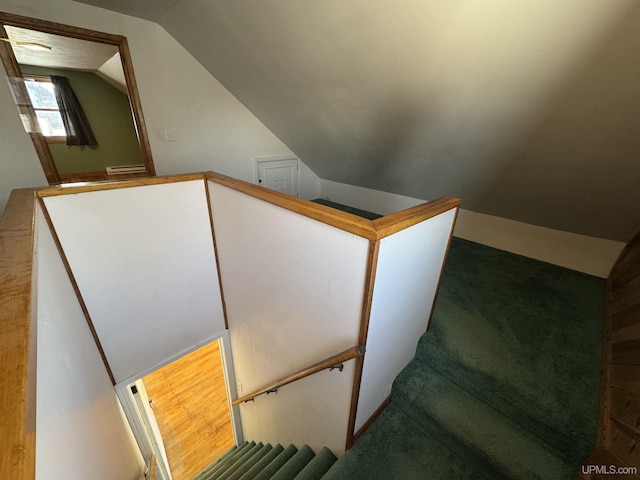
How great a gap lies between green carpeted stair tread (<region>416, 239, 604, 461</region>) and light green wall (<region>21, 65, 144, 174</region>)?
6167 mm

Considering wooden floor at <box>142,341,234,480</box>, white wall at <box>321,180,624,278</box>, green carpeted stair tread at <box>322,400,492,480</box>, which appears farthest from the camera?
wooden floor at <box>142,341,234,480</box>

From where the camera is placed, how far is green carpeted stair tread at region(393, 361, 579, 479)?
1228mm

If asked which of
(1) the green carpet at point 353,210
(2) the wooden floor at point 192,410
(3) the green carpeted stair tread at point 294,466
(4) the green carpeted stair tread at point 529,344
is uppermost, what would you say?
(1) the green carpet at point 353,210

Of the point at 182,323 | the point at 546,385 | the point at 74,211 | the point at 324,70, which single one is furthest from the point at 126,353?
the point at 546,385

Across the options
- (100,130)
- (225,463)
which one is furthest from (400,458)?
(100,130)

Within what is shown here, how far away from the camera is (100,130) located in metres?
4.77

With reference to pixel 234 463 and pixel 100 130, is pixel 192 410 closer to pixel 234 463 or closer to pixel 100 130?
pixel 234 463

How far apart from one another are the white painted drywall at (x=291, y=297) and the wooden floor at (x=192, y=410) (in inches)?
64.3

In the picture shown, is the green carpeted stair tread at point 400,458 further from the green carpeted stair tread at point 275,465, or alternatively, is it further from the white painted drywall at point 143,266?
the white painted drywall at point 143,266

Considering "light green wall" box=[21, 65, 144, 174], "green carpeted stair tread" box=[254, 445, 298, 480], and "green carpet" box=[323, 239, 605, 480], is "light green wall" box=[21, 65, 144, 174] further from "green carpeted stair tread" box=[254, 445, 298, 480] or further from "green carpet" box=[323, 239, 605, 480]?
"green carpet" box=[323, 239, 605, 480]

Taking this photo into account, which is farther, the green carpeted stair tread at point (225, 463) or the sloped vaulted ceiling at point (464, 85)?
the green carpeted stair tread at point (225, 463)

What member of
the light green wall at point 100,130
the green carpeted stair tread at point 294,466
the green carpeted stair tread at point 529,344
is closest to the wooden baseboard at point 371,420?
the green carpeted stair tread at point 529,344

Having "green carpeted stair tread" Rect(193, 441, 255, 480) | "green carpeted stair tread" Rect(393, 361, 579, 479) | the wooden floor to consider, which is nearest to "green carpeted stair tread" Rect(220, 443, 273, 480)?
"green carpeted stair tread" Rect(193, 441, 255, 480)

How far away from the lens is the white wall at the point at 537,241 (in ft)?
7.69
